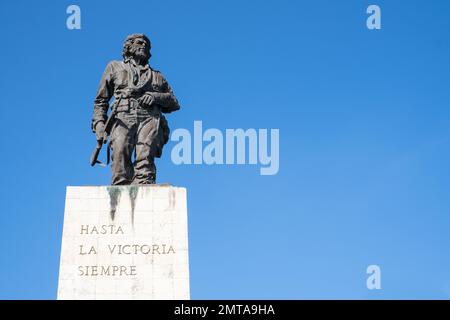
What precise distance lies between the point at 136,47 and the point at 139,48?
8 centimetres

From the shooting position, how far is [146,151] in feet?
71.1

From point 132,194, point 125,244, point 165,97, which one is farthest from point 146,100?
point 125,244

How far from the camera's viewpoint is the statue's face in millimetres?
22688

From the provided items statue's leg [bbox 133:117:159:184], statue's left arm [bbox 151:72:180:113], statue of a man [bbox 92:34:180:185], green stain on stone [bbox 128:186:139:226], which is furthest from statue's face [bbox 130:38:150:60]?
green stain on stone [bbox 128:186:139:226]

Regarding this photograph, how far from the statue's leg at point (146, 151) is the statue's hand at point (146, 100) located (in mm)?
369

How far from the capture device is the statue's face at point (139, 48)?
2269 cm

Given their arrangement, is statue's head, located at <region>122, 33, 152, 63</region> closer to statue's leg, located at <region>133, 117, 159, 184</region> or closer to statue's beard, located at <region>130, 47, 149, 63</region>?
statue's beard, located at <region>130, 47, 149, 63</region>
